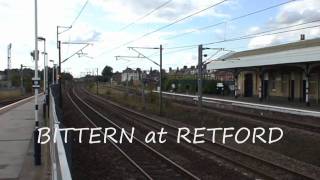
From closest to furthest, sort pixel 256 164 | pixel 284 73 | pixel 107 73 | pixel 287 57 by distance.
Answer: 1. pixel 256 164
2. pixel 287 57
3. pixel 284 73
4. pixel 107 73

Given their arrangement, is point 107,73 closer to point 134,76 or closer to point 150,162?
point 134,76

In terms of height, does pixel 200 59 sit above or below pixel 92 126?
above

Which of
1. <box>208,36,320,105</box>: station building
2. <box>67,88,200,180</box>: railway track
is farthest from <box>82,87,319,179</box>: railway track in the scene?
<box>208,36,320,105</box>: station building

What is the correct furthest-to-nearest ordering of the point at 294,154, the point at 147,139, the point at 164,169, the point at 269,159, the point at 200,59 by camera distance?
the point at 200,59
the point at 147,139
the point at 294,154
the point at 269,159
the point at 164,169

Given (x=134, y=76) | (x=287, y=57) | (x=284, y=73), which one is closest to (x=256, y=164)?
(x=287, y=57)

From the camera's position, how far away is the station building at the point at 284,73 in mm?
41781

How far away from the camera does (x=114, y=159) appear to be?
17.7 m

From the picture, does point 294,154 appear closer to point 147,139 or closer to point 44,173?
point 147,139

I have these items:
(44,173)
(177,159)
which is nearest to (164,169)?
(177,159)

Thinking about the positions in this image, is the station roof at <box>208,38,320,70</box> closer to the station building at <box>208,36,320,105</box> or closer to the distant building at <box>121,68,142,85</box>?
the station building at <box>208,36,320,105</box>

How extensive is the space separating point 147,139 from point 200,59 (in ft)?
35.8

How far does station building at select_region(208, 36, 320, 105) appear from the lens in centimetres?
4178

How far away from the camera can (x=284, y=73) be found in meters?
51.4

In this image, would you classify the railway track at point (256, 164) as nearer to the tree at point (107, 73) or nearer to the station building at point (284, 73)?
the station building at point (284, 73)
